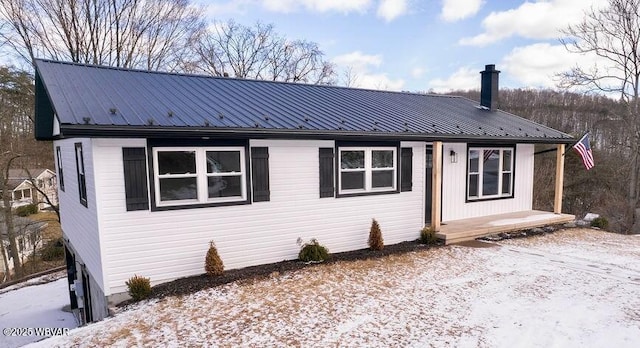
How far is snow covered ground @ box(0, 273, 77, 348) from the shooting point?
9.06 meters

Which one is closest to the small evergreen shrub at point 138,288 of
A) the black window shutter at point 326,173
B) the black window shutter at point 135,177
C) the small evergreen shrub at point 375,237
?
the black window shutter at point 135,177

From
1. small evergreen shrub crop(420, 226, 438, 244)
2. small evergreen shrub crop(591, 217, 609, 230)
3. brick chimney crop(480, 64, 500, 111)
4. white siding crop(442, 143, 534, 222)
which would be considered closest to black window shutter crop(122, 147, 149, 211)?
small evergreen shrub crop(420, 226, 438, 244)

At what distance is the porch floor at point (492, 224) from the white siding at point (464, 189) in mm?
203

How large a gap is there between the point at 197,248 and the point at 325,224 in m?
2.51

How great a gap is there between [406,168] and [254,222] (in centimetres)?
369

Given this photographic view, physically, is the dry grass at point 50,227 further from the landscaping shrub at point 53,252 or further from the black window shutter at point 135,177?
the black window shutter at point 135,177

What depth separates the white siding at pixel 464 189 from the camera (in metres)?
9.11

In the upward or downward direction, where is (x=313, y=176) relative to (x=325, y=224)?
upward

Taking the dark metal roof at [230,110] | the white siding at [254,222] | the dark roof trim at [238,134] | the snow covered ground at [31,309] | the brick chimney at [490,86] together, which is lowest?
the snow covered ground at [31,309]

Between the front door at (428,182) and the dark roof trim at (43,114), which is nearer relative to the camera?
the dark roof trim at (43,114)

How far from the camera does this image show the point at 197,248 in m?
6.00

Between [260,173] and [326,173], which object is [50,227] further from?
[326,173]

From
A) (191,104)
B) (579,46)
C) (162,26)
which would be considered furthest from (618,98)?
(162,26)

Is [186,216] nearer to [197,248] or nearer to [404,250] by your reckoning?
[197,248]
